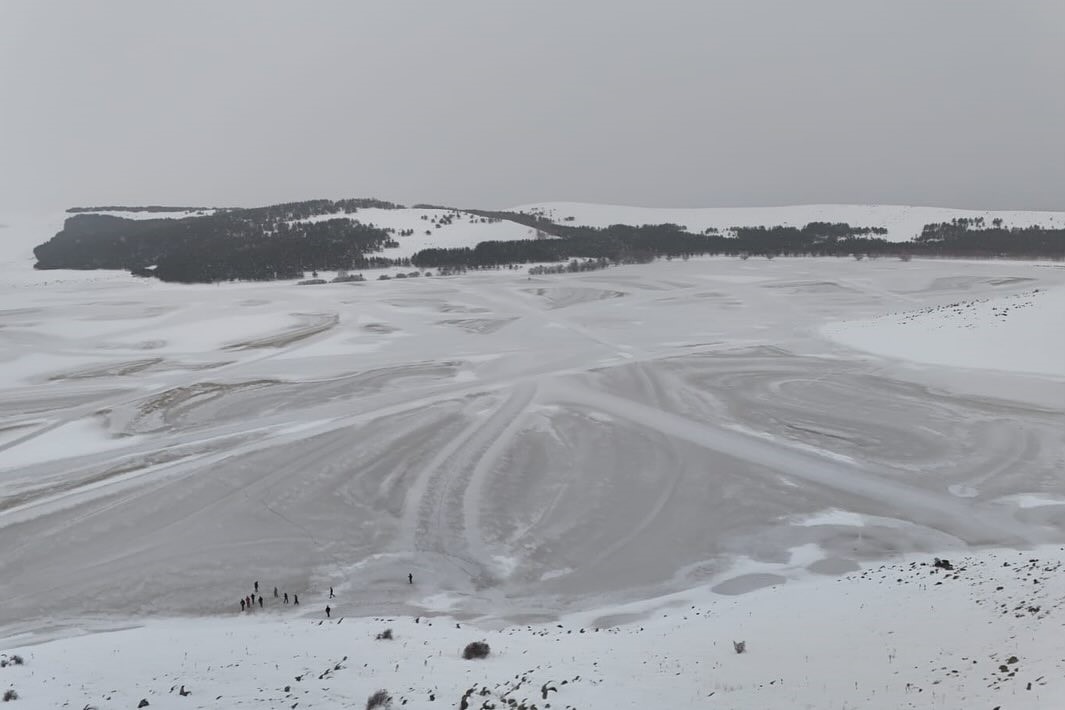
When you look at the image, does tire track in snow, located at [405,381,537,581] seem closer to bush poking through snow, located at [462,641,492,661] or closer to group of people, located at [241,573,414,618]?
group of people, located at [241,573,414,618]

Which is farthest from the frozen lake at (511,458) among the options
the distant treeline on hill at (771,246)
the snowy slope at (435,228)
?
the snowy slope at (435,228)

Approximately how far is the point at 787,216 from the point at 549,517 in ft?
457

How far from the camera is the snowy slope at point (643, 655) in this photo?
21.6 ft

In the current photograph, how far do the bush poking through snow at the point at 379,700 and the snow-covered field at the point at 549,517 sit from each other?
247 millimetres

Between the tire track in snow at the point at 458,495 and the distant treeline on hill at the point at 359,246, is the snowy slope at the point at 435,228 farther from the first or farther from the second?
the tire track in snow at the point at 458,495

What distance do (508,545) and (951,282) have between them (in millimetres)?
49871

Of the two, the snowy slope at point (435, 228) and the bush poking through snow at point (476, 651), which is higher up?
the snowy slope at point (435, 228)

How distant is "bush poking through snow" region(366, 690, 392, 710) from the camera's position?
6477 mm

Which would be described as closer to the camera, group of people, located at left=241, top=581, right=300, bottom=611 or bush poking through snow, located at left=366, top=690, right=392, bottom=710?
bush poking through snow, located at left=366, top=690, right=392, bottom=710

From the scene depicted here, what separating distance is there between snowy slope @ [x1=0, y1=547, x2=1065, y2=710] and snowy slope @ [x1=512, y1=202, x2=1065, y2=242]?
106 metres

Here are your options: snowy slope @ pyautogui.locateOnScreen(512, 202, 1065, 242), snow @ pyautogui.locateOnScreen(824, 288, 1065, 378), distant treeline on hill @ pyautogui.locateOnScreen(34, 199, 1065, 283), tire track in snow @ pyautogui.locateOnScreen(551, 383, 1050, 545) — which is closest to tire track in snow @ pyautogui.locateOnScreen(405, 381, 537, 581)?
tire track in snow @ pyautogui.locateOnScreen(551, 383, 1050, 545)

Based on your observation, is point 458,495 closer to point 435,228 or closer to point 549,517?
point 549,517

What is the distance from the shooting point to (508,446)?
688 inches

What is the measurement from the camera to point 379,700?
6.54 metres
